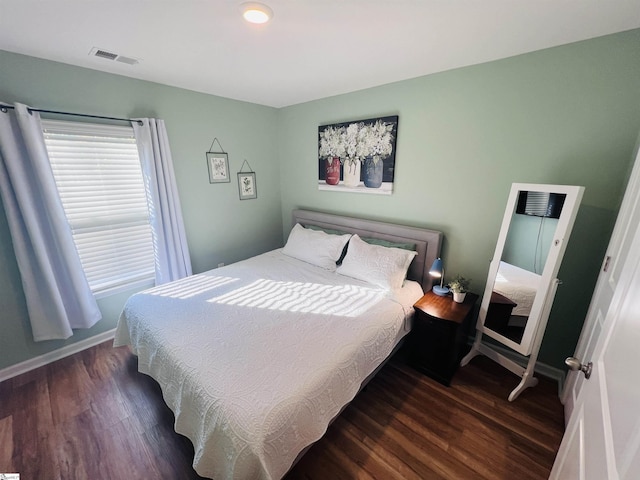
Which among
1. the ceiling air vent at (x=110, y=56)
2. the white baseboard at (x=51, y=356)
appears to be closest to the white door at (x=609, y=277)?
the ceiling air vent at (x=110, y=56)

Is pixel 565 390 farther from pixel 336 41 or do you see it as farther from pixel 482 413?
pixel 336 41

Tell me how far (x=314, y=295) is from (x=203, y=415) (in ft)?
3.63

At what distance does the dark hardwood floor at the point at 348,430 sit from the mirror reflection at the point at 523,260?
52 centimetres

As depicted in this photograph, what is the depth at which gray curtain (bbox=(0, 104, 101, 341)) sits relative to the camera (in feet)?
5.92

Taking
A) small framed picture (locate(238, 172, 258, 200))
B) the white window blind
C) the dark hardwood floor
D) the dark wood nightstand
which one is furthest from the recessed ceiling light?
the dark hardwood floor

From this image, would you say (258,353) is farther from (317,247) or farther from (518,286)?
(518,286)

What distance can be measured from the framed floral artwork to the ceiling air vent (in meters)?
1.78

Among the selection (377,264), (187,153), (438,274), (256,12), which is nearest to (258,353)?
(377,264)

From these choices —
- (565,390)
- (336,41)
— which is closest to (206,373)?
(336,41)

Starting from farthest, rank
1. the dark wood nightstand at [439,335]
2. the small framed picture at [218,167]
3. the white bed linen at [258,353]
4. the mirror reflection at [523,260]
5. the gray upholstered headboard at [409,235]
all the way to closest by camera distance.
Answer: the small framed picture at [218,167] → the gray upholstered headboard at [409,235] → the dark wood nightstand at [439,335] → the mirror reflection at [523,260] → the white bed linen at [258,353]

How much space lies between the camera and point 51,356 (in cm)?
222

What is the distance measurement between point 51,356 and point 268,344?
2178 millimetres

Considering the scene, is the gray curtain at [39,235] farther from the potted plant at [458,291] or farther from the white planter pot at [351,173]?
the potted plant at [458,291]

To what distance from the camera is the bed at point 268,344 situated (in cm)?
113
